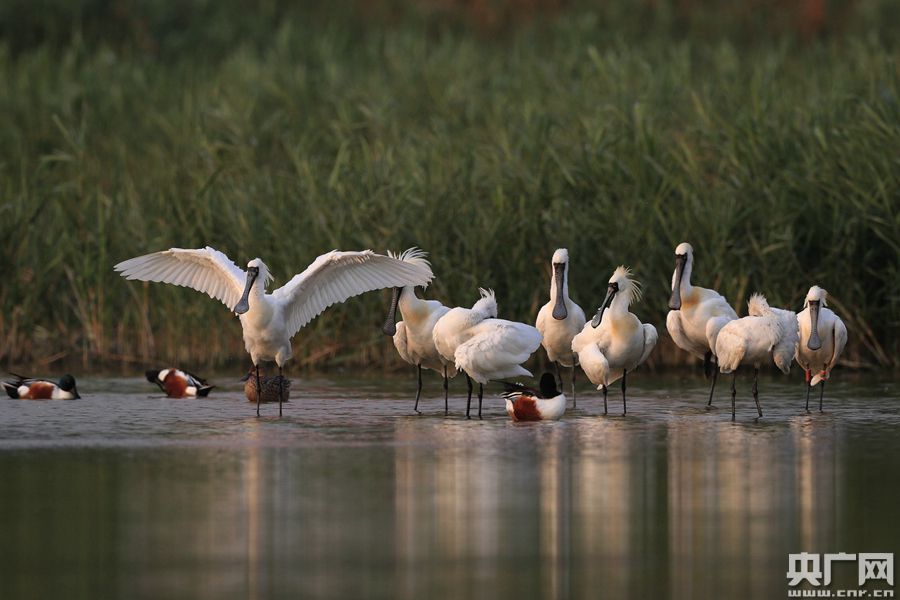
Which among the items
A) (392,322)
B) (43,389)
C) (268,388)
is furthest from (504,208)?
(43,389)

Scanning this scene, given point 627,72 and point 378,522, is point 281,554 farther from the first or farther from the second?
point 627,72

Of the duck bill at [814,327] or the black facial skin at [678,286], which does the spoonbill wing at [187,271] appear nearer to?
the black facial skin at [678,286]

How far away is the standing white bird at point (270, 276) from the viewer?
47.3ft

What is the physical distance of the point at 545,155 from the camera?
17672 mm

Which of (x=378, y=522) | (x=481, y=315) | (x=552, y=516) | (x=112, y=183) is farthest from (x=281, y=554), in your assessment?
(x=112, y=183)

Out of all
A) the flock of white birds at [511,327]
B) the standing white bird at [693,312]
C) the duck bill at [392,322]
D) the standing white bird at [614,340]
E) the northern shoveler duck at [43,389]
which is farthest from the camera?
the northern shoveler duck at [43,389]

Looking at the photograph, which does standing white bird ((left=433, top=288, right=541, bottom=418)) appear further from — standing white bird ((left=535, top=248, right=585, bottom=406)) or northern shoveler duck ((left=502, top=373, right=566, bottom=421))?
standing white bird ((left=535, top=248, right=585, bottom=406))

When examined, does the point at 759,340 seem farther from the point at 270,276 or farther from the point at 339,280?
the point at 270,276

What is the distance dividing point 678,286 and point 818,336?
1273 mm

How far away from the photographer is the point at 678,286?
49.1ft

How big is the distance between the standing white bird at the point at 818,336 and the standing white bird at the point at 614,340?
1154 millimetres

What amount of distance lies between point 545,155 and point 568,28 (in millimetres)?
11650

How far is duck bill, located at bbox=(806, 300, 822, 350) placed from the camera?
46.3ft

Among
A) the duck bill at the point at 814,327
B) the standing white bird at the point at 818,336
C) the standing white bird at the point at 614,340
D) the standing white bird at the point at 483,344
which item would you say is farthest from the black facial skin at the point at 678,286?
the standing white bird at the point at 483,344
